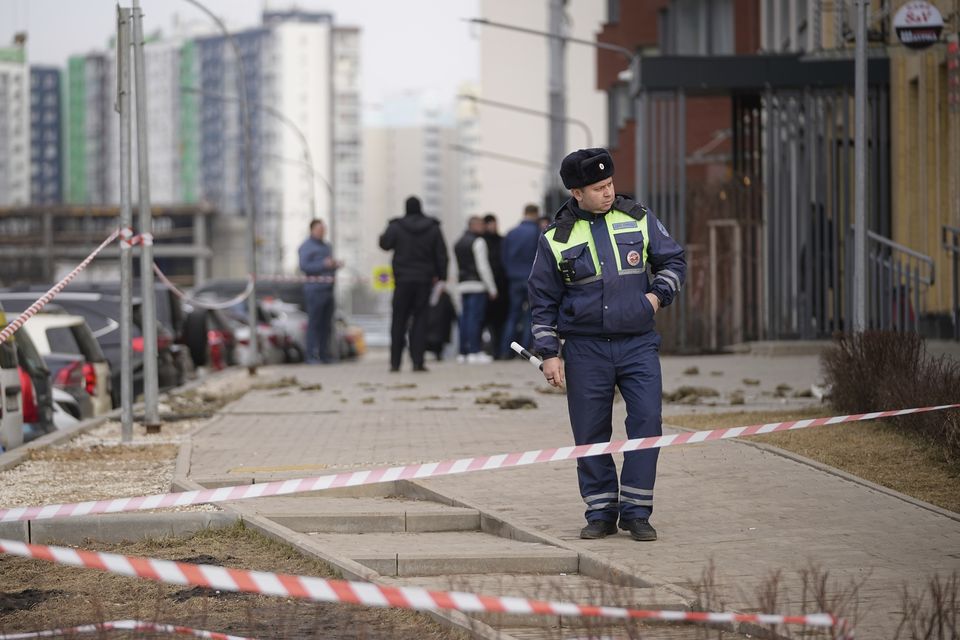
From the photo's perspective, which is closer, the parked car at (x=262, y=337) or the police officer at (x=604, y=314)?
the police officer at (x=604, y=314)

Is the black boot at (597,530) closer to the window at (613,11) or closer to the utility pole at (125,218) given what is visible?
the utility pole at (125,218)

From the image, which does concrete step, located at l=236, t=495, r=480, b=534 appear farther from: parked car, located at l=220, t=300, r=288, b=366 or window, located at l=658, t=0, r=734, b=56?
window, located at l=658, t=0, r=734, b=56

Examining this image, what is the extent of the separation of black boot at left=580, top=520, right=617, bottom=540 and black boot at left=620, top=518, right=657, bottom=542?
0.36 feet

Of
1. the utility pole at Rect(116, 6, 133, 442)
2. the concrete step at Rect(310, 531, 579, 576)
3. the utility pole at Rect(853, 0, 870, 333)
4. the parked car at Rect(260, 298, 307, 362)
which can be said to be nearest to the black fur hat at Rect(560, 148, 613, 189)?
the concrete step at Rect(310, 531, 579, 576)

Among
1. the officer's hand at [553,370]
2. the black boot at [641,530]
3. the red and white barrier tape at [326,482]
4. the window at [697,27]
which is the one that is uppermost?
the window at [697,27]

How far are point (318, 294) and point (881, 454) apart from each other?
17.5 m

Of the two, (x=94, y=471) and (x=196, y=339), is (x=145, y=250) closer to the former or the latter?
(x=94, y=471)

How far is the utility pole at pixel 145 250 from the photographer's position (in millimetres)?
13641

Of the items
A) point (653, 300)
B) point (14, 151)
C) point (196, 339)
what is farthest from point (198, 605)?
point (14, 151)

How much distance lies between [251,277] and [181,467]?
45.8ft

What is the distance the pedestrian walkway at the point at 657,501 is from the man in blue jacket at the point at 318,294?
10855 mm

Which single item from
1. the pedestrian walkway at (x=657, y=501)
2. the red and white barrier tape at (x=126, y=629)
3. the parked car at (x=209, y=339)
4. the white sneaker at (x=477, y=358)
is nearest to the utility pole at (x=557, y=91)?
the parked car at (x=209, y=339)

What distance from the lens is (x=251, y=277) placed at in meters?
24.8

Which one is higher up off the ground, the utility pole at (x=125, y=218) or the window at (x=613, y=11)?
the window at (x=613, y=11)
